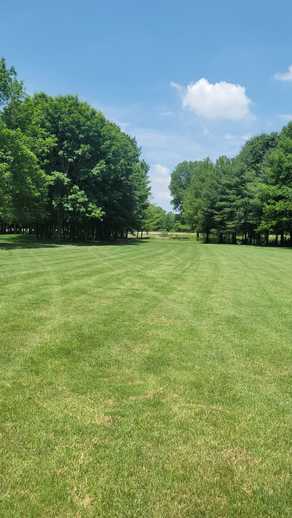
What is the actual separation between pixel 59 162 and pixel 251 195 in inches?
1227

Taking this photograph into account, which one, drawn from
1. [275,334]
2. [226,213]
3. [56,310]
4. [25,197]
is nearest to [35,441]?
[56,310]

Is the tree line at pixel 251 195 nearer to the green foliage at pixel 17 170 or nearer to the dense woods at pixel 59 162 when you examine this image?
the dense woods at pixel 59 162

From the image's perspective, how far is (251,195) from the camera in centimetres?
5703

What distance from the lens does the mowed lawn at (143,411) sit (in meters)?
2.97

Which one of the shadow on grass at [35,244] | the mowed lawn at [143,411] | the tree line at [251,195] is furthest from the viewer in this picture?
the tree line at [251,195]

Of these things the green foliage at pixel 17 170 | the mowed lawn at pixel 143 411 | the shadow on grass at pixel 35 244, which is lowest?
the mowed lawn at pixel 143 411

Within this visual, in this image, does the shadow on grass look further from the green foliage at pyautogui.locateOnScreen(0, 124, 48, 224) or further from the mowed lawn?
the mowed lawn

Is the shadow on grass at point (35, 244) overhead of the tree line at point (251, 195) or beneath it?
beneath

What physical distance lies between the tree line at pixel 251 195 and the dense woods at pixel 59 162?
62.6ft

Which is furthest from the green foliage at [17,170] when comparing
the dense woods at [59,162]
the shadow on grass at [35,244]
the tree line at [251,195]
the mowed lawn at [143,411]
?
the tree line at [251,195]

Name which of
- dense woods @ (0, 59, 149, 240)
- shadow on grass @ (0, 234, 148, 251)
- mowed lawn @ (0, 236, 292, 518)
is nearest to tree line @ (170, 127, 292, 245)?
dense woods @ (0, 59, 149, 240)

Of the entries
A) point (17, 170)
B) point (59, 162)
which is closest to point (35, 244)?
point (17, 170)

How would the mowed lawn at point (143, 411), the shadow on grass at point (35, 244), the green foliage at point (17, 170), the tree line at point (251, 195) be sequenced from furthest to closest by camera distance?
the tree line at point (251, 195) < the shadow on grass at point (35, 244) < the green foliage at point (17, 170) < the mowed lawn at point (143, 411)

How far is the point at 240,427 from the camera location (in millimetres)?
3979
